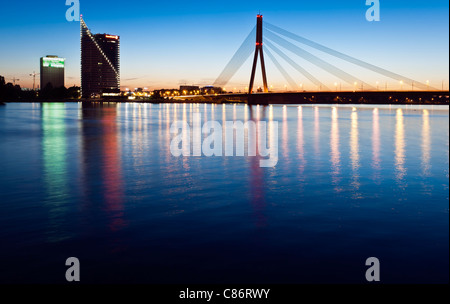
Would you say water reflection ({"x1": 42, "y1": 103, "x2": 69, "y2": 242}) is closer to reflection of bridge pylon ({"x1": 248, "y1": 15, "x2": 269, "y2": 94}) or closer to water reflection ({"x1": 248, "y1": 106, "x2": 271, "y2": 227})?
water reflection ({"x1": 248, "y1": 106, "x2": 271, "y2": 227})

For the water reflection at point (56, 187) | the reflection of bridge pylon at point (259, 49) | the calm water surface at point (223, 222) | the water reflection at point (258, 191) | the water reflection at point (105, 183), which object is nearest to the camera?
the calm water surface at point (223, 222)

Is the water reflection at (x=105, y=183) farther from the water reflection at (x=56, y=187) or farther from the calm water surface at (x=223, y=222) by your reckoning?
the water reflection at (x=56, y=187)

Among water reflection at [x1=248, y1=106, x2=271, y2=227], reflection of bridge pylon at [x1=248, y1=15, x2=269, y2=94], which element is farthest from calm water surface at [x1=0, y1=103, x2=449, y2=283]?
reflection of bridge pylon at [x1=248, y1=15, x2=269, y2=94]

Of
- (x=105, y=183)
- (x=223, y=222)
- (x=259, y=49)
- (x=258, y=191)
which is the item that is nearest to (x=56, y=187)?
(x=105, y=183)

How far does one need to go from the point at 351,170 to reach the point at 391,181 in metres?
2.22

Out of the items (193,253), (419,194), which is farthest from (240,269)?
(419,194)

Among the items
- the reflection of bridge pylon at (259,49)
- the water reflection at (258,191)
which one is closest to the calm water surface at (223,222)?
A: the water reflection at (258,191)

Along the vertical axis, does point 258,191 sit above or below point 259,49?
below

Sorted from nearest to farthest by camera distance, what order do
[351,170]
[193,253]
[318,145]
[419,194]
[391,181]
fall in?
[193,253] → [419,194] → [391,181] → [351,170] → [318,145]

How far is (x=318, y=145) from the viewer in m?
25.0

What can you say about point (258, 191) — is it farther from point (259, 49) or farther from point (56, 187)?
point (259, 49)

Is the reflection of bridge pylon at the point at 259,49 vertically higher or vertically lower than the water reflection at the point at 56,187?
higher

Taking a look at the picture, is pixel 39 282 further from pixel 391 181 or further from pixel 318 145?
pixel 318 145

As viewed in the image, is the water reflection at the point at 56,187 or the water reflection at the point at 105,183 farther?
the water reflection at the point at 105,183
